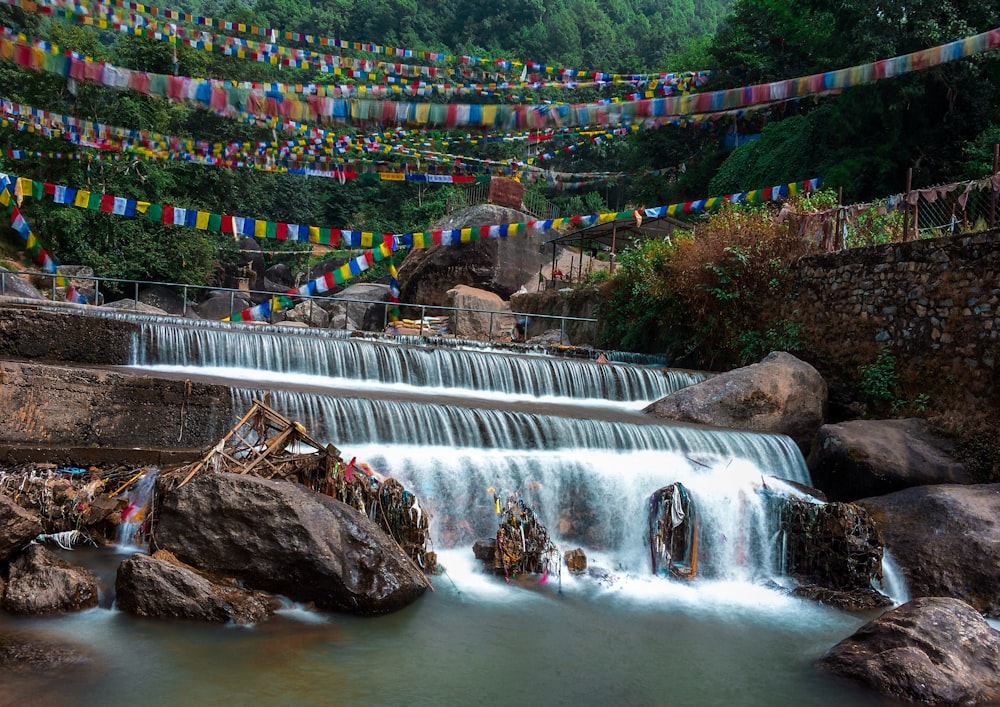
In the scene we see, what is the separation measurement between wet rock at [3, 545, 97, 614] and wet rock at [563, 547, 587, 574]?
4.23 meters

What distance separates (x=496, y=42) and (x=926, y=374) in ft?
164

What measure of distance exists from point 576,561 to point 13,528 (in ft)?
16.1

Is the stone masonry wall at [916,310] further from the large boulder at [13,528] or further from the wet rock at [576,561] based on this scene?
the large boulder at [13,528]

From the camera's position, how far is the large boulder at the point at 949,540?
7473mm

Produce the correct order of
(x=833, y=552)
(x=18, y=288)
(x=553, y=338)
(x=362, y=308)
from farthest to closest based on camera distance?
(x=362, y=308), (x=553, y=338), (x=18, y=288), (x=833, y=552)

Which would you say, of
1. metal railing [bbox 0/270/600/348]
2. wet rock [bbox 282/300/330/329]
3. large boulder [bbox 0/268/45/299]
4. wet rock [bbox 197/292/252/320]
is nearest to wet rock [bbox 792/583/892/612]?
metal railing [bbox 0/270/600/348]

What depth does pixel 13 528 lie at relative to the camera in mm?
5711

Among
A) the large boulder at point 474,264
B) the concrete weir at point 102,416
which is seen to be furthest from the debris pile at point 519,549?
the large boulder at point 474,264

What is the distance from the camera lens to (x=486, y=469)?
324 inches

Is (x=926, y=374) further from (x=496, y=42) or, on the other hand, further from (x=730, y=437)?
(x=496, y=42)

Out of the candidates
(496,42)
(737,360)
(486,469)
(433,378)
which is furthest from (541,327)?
(496,42)

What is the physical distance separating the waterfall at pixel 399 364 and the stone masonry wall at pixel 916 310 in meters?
2.36

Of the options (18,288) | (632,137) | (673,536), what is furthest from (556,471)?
(632,137)

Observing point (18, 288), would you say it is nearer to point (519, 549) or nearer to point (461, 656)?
point (519, 549)
